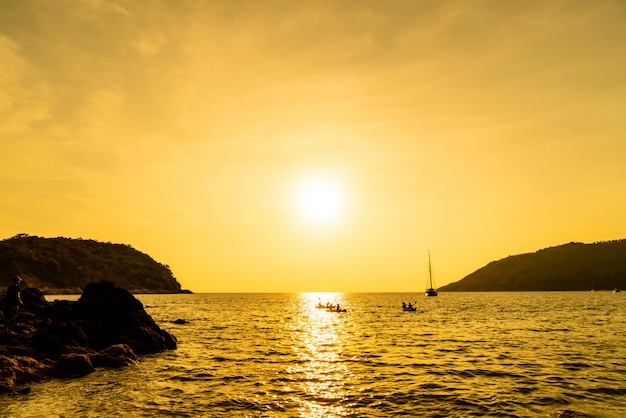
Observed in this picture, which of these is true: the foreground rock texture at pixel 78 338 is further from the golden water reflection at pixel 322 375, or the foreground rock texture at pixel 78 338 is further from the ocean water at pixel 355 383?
the golden water reflection at pixel 322 375

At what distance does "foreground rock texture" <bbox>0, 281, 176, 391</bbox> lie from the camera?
23109 mm

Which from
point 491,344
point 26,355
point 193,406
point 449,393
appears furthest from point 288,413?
point 491,344

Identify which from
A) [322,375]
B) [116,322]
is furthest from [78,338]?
[322,375]

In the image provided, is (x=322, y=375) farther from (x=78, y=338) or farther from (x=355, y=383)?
(x=78, y=338)

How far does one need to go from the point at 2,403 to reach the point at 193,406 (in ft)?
→ 27.1

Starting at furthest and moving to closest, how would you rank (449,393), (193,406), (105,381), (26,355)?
(26,355) < (105,381) < (449,393) < (193,406)

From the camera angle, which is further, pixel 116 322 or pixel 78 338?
pixel 116 322

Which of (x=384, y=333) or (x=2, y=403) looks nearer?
(x=2, y=403)

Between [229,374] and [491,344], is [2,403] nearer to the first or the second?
[229,374]

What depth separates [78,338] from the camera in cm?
2925

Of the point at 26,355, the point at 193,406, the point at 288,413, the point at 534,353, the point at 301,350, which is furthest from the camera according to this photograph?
the point at 301,350

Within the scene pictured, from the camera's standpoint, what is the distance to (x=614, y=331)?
4628 centimetres

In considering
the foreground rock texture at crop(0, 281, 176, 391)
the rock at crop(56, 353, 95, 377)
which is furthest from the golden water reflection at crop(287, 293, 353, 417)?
the rock at crop(56, 353, 95, 377)

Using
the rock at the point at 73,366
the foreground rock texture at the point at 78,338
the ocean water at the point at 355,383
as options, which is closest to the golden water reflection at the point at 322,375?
the ocean water at the point at 355,383
